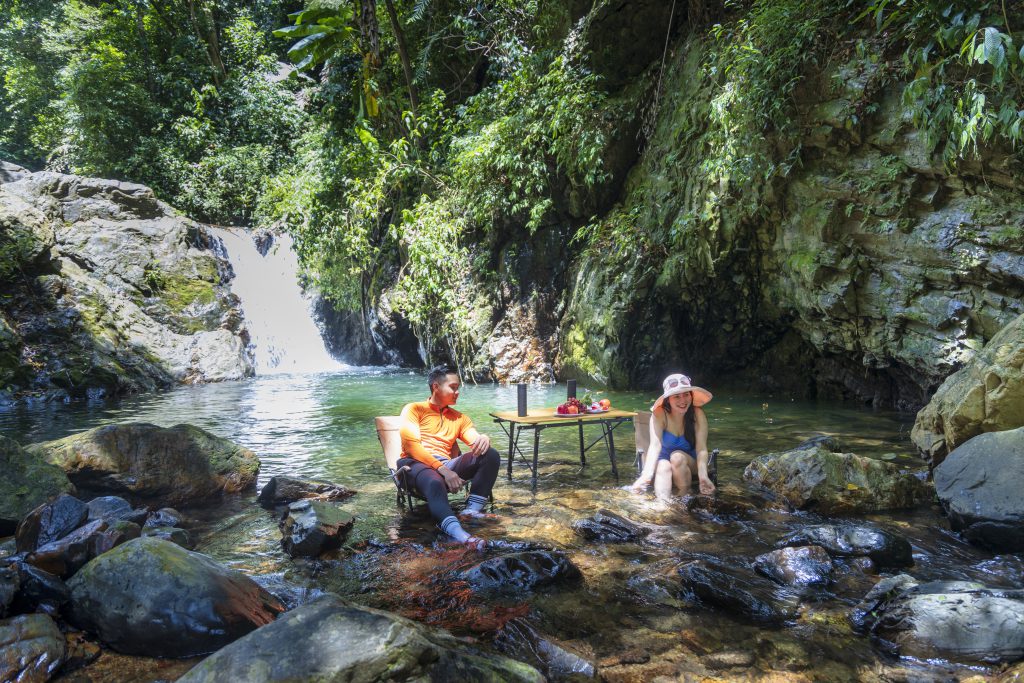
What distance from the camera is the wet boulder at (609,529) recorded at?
4.09 metres

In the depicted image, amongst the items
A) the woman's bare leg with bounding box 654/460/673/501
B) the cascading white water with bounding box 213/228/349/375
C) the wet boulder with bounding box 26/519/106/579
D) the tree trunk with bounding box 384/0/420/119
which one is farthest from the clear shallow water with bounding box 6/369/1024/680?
the tree trunk with bounding box 384/0/420/119

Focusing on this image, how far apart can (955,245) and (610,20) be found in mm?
8123

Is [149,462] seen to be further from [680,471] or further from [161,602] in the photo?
[680,471]

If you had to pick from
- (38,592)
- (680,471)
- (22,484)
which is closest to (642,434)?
(680,471)

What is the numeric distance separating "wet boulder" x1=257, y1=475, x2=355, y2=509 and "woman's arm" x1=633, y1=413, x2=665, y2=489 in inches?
103

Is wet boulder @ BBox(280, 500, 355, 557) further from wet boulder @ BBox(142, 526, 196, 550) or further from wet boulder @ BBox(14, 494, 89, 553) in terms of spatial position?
wet boulder @ BBox(14, 494, 89, 553)

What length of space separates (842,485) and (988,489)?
3.25ft

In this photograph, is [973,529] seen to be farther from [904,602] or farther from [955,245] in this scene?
[955,245]

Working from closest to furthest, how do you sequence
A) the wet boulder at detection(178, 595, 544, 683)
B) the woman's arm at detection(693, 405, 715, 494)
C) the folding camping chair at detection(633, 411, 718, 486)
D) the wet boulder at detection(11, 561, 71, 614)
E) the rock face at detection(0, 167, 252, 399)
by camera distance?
the wet boulder at detection(178, 595, 544, 683)
the wet boulder at detection(11, 561, 71, 614)
the woman's arm at detection(693, 405, 715, 494)
the folding camping chair at detection(633, 411, 718, 486)
the rock face at detection(0, 167, 252, 399)

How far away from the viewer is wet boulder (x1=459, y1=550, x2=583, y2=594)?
3.32m

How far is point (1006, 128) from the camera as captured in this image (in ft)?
19.5

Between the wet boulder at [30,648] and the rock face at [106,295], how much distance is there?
12.1m

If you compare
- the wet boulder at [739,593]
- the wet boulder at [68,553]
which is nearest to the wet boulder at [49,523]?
the wet boulder at [68,553]

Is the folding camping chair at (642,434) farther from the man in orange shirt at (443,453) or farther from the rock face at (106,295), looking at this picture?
the rock face at (106,295)
